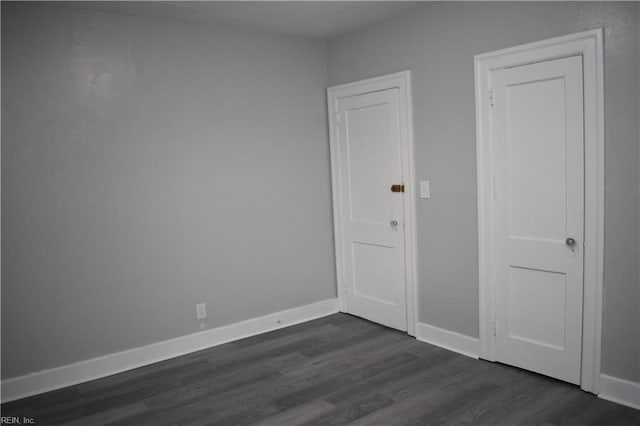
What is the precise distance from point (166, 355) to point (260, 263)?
1.04m

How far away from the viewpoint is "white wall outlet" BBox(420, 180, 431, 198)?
3896mm

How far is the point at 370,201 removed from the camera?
4.43 m

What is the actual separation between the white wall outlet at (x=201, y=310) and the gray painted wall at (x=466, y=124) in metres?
1.69

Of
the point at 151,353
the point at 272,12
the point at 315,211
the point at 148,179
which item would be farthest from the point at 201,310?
the point at 272,12

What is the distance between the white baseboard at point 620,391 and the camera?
2818mm

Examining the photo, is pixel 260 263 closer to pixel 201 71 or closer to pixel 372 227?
pixel 372 227

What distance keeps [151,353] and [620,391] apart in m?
3.07

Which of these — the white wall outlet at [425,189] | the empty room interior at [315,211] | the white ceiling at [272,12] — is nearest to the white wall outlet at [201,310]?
the empty room interior at [315,211]

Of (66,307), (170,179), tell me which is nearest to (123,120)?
(170,179)

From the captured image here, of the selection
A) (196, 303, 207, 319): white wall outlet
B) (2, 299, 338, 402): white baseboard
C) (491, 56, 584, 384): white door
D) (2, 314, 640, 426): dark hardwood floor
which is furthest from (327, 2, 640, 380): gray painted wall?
(196, 303, 207, 319): white wall outlet

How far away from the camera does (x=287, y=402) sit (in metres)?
3.11

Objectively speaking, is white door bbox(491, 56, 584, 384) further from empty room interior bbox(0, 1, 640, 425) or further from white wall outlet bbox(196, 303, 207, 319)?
white wall outlet bbox(196, 303, 207, 319)

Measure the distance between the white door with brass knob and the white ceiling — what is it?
58cm

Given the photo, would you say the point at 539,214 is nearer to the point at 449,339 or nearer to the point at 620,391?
the point at 620,391
